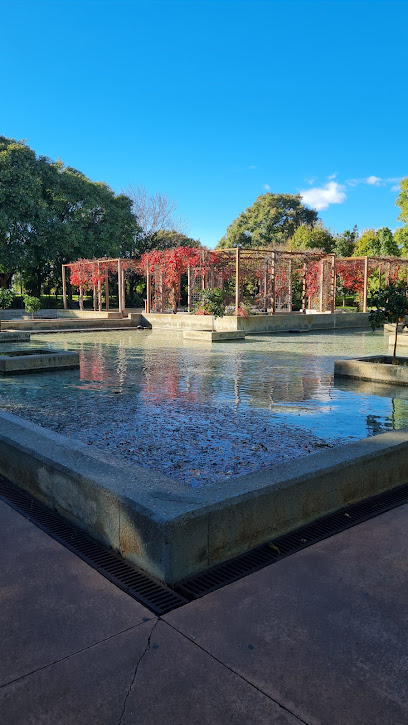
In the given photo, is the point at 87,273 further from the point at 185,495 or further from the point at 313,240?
the point at 185,495

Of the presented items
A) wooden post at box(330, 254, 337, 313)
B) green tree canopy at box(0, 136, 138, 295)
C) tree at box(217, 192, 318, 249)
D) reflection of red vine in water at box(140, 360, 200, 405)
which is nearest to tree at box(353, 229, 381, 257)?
wooden post at box(330, 254, 337, 313)

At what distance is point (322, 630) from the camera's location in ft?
8.28

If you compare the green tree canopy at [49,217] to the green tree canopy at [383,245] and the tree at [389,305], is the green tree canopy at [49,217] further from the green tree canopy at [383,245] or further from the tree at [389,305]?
the tree at [389,305]

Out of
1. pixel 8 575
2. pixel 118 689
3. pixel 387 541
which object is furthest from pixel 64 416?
pixel 118 689

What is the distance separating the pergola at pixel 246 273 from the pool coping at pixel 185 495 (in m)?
18.1

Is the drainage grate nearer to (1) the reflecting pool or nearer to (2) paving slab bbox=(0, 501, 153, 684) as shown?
(2) paving slab bbox=(0, 501, 153, 684)

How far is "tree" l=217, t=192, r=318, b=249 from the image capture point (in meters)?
61.1

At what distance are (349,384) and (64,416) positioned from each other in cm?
504

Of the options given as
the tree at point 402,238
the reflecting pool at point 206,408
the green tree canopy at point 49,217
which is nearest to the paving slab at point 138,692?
the reflecting pool at point 206,408

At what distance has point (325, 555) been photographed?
129 inches

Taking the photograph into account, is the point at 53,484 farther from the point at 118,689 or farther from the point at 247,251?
the point at 247,251

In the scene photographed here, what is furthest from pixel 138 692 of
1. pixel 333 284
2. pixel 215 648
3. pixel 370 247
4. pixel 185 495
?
pixel 370 247

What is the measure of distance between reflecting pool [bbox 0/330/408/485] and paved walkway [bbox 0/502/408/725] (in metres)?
1.63

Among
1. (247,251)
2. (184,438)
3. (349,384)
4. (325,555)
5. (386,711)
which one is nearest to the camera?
(386,711)
